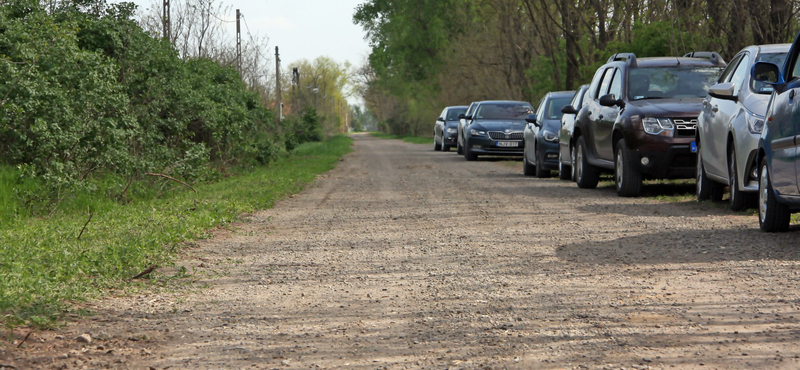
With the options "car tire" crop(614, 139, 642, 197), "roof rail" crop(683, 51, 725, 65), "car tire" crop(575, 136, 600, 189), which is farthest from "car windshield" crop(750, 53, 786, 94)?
"car tire" crop(575, 136, 600, 189)

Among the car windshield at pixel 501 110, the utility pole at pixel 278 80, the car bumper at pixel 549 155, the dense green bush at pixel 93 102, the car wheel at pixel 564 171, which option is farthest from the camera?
the utility pole at pixel 278 80

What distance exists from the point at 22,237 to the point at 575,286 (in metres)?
5.42

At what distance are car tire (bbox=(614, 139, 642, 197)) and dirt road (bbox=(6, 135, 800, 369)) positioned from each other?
2.42 metres

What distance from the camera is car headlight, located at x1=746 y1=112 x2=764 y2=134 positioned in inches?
359

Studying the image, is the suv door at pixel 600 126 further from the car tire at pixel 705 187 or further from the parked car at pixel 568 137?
the car tire at pixel 705 187

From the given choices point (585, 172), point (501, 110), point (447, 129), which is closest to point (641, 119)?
point (585, 172)

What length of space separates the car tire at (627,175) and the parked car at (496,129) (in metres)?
12.6

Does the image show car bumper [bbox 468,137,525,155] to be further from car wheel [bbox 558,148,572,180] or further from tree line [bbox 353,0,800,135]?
car wheel [bbox 558,148,572,180]

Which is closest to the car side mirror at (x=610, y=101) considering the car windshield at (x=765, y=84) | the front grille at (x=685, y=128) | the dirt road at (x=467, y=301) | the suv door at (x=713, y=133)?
the front grille at (x=685, y=128)

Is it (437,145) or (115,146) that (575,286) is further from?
(437,145)

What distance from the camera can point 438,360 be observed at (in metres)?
4.38

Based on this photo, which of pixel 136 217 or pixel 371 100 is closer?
pixel 136 217

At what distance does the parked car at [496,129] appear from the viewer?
2609 cm

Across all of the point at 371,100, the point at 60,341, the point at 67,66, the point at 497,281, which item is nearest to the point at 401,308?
the point at 497,281
